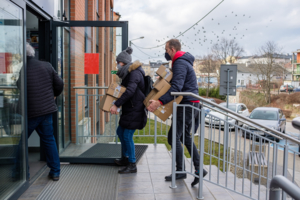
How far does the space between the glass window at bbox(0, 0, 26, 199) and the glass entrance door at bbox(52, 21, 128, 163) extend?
1.15 metres

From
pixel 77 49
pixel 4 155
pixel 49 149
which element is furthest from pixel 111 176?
pixel 77 49

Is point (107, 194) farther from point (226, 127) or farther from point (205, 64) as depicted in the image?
point (205, 64)

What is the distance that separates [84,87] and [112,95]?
1.14 meters

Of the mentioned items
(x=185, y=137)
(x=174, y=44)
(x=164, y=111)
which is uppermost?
(x=174, y=44)

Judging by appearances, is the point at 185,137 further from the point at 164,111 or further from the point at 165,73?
the point at 165,73

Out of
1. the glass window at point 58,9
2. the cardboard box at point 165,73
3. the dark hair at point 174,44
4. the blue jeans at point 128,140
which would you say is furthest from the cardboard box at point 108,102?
the glass window at point 58,9

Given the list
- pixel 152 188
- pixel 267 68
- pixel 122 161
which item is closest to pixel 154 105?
pixel 152 188

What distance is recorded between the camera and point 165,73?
11.4 feet

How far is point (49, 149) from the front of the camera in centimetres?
358

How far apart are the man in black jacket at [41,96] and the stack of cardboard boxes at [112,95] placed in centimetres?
63

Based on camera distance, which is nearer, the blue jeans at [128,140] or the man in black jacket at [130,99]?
the man in black jacket at [130,99]

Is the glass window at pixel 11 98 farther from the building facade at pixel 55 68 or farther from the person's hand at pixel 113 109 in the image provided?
the person's hand at pixel 113 109

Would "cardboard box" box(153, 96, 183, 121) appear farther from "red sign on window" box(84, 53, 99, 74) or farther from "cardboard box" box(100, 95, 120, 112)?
"red sign on window" box(84, 53, 99, 74)

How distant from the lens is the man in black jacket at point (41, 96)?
3.34 metres
